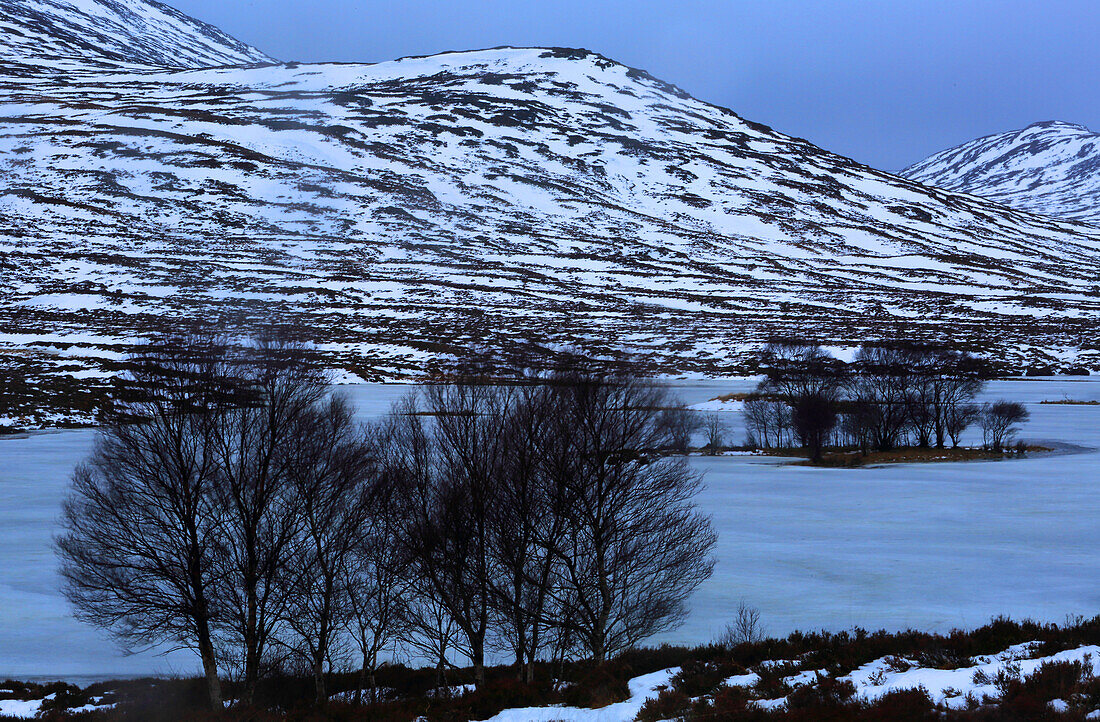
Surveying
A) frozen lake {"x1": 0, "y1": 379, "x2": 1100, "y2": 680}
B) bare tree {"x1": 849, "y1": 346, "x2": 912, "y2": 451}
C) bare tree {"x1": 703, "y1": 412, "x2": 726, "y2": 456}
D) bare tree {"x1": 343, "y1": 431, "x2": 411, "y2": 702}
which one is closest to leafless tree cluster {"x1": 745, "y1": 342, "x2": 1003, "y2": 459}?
bare tree {"x1": 849, "y1": 346, "x2": 912, "y2": 451}

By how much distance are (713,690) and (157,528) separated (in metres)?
14.7

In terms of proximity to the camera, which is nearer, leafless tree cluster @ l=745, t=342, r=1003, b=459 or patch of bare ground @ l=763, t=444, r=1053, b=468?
patch of bare ground @ l=763, t=444, r=1053, b=468

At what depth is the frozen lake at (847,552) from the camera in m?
20.6

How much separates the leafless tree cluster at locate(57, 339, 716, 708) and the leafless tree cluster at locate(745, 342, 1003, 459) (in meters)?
30.6

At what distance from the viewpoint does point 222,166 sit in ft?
527

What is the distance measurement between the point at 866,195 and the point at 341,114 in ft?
399

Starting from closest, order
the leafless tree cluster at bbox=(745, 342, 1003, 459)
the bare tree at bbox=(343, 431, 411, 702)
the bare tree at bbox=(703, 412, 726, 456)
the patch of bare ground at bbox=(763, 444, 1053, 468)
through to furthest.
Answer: the bare tree at bbox=(343, 431, 411, 702)
the patch of bare ground at bbox=(763, 444, 1053, 468)
the bare tree at bbox=(703, 412, 726, 456)
the leafless tree cluster at bbox=(745, 342, 1003, 459)

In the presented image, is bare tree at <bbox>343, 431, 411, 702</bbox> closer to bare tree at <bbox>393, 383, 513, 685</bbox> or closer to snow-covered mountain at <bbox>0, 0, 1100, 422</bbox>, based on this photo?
bare tree at <bbox>393, 383, 513, 685</bbox>

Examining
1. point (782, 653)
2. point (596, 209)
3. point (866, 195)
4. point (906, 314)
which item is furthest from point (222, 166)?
point (782, 653)

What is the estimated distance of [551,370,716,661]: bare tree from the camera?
21.5 meters

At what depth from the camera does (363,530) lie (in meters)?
23.8

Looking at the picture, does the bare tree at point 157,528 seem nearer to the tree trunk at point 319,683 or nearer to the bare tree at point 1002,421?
the tree trunk at point 319,683

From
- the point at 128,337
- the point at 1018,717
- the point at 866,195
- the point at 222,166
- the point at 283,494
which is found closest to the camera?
the point at 1018,717

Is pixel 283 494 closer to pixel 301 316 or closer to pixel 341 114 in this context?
pixel 301 316
